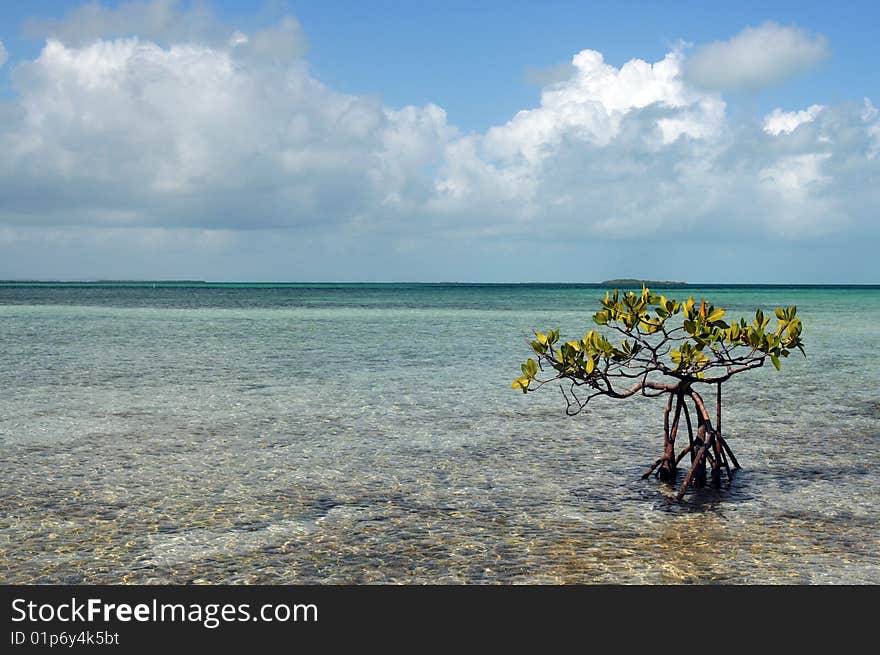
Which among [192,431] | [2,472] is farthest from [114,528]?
[192,431]

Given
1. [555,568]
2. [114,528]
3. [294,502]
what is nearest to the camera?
[555,568]

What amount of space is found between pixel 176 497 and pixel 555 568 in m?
5.85

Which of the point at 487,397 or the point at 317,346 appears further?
the point at 317,346

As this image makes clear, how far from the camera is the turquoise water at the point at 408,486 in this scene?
8969mm

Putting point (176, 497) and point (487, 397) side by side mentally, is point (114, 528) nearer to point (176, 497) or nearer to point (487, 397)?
point (176, 497)

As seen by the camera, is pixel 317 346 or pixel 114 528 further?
pixel 317 346

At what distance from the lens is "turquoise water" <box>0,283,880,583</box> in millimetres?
8969

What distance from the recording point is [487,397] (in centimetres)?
2189

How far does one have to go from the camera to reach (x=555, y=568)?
884cm

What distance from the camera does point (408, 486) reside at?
1238 cm

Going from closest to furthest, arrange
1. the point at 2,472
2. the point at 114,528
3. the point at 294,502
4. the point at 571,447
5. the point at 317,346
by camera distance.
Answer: the point at 114,528 < the point at 294,502 < the point at 2,472 < the point at 571,447 < the point at 317,346
